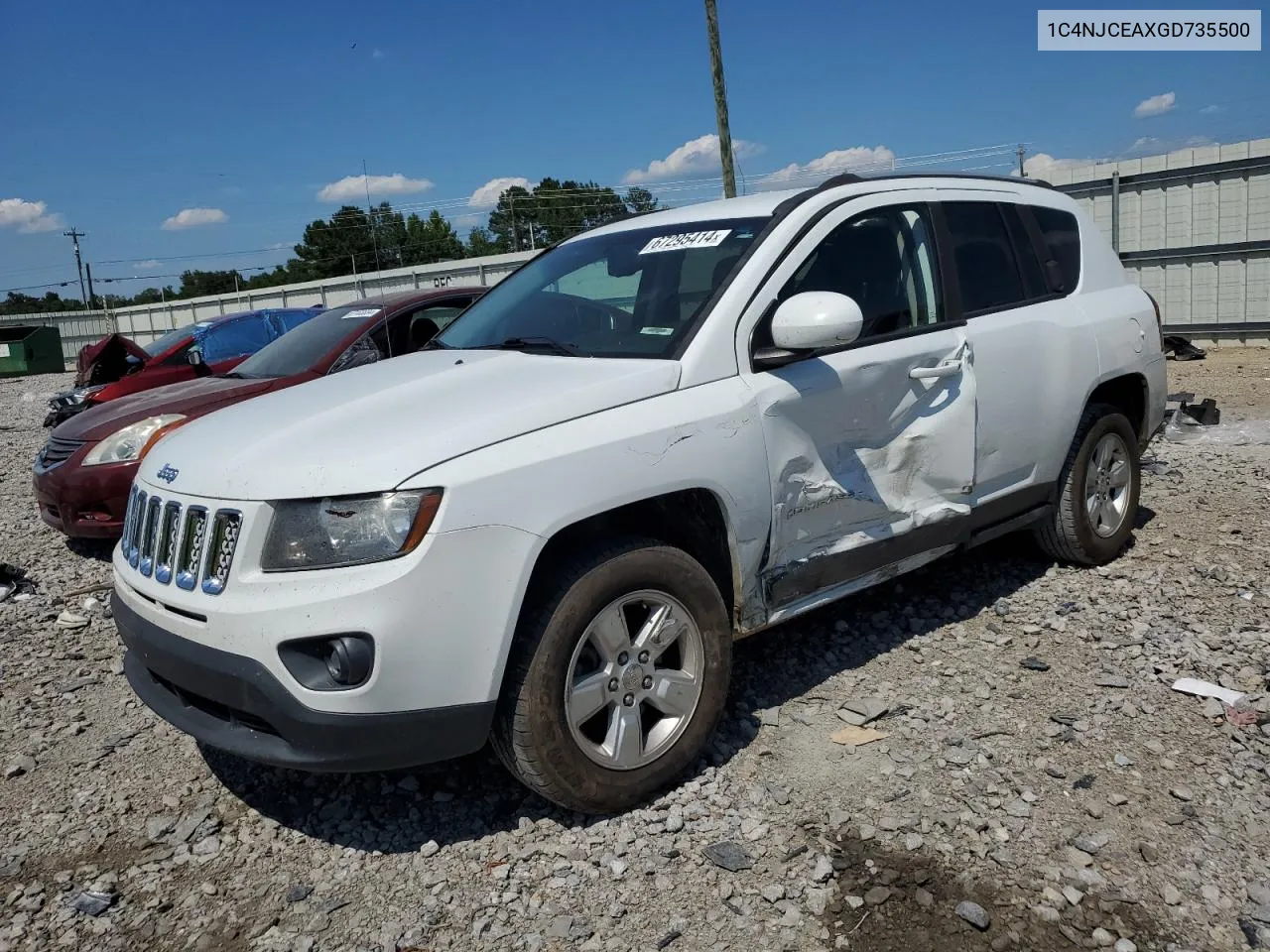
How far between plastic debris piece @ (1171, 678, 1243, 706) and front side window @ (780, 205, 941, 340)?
5.43ft

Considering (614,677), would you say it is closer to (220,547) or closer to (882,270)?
(220,547)

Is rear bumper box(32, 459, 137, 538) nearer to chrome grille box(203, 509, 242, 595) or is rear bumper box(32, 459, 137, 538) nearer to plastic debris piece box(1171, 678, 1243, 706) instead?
chrome grille box(203, 509, 242, 595)

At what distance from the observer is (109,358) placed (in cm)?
1262

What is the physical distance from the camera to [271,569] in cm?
256

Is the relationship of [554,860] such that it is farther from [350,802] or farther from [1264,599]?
[1264,599]

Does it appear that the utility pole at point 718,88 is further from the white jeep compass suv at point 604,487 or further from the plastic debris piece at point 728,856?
the plastic debris piece at point 728,856

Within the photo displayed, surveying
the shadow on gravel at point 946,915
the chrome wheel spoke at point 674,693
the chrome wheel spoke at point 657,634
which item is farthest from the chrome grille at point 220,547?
the shadow on gravel at point 946,915

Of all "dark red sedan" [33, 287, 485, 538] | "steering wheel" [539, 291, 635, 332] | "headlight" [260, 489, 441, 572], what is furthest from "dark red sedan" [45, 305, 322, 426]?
"headlight" [260, 489, 441, 572]

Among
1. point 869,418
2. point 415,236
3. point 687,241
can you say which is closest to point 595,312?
point 687,241

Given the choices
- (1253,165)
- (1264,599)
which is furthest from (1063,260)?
(1253,165)

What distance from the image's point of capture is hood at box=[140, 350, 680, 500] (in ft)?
8.45

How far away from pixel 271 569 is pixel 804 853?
1.67 metres

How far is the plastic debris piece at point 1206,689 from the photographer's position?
3.52 m

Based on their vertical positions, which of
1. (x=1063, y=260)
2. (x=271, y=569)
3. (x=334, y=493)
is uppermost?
(x=1063, y=260)
